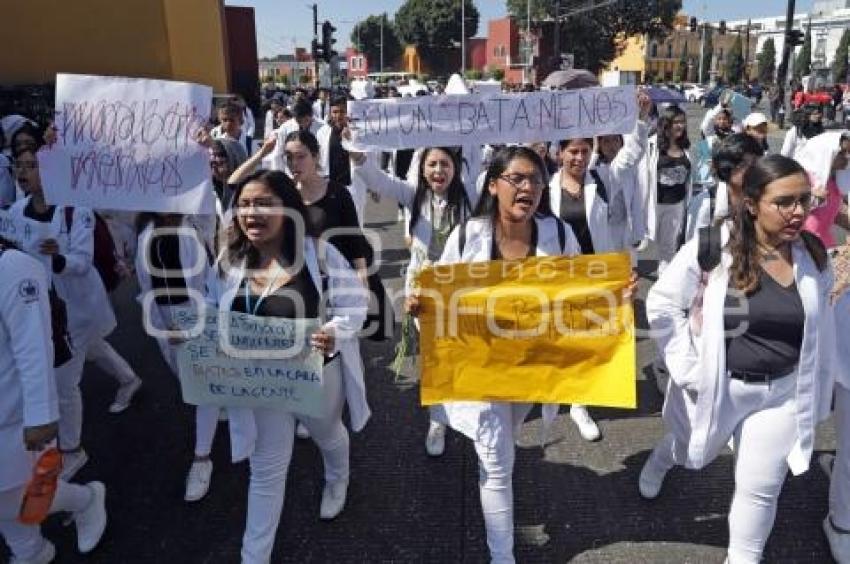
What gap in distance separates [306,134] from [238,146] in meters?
1.41

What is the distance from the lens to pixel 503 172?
111 inches

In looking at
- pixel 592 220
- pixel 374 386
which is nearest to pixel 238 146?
pixel 374 386

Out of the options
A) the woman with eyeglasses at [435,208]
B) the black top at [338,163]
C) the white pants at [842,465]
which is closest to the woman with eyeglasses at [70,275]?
the woman with eyeglasses at [435,208]

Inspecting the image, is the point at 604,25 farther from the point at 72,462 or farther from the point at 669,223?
the point at 72,462

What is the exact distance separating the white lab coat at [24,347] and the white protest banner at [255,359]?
1.74 ft

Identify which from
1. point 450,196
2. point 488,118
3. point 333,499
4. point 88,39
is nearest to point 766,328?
point 450,196

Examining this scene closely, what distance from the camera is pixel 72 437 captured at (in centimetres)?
382

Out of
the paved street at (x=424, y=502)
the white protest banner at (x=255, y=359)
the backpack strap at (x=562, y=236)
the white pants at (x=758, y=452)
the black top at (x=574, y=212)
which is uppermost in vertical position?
the backpack strap at (x=562, y=236)

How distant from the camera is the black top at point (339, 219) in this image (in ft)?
12.3

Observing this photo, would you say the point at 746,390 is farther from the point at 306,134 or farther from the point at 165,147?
the point at 165,147

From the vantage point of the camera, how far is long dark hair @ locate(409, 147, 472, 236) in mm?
4145

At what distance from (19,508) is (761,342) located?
9.74ft

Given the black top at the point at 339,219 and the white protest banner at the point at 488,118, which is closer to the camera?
the black top at the point at 339,219

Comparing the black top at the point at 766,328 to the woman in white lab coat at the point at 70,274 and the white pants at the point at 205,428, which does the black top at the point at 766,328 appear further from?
the woman in white lab coat at the point at 70,274
